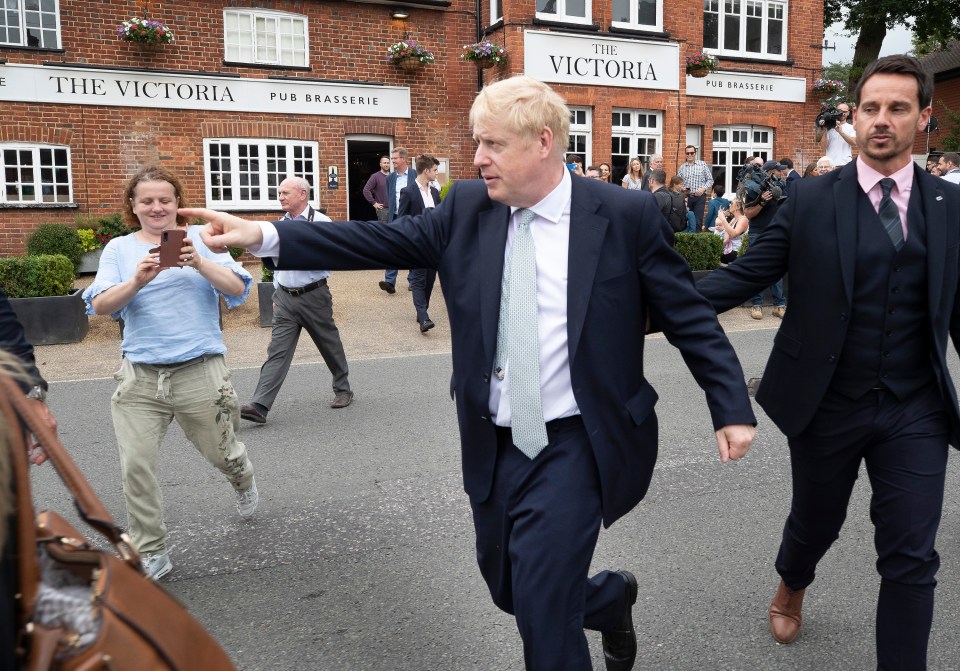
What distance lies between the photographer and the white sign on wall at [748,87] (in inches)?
842

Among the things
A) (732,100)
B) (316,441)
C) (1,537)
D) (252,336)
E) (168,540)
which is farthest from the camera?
(732,100)

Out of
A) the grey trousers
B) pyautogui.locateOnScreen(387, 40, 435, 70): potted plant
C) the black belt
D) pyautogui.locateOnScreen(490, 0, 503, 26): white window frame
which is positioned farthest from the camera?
pyautogui.locateOnScreen(490, 0, 503, 26): white window frame

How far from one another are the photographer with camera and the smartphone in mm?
9111

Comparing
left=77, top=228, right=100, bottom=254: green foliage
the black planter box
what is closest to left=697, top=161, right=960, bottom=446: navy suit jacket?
the black planter box

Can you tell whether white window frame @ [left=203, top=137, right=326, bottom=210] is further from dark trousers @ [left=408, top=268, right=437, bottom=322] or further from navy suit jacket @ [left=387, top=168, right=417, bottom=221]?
dark trousers @ [left=408, top=268, right=437, bottom=322]

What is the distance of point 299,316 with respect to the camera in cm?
788

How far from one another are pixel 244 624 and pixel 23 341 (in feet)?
4.78

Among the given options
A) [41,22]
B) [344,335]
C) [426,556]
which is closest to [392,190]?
[344,335]

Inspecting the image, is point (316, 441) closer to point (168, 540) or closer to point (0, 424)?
point (168, 540)

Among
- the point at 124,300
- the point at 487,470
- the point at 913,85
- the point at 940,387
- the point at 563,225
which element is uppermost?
the point at 913,85

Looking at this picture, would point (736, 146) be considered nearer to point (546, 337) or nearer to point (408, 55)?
point (408, 55)

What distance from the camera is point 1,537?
1.45 m

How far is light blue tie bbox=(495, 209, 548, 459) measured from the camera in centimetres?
282

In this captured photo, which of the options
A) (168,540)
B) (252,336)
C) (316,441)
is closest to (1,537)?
(168,540)
